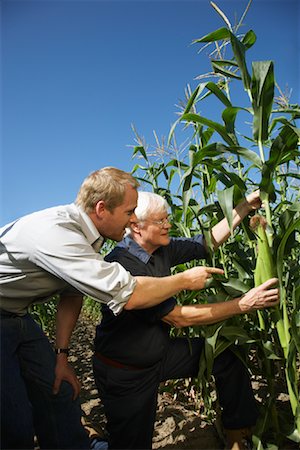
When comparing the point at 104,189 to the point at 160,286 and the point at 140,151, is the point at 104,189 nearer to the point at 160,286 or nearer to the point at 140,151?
the point at 160,286

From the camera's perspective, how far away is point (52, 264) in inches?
59.9

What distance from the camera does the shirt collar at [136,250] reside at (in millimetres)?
2025

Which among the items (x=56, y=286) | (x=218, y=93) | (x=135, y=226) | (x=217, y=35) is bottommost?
(x=56, y=286)

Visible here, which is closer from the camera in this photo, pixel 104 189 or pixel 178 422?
pixel 104 189

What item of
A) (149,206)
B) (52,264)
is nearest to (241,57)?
(149,206)

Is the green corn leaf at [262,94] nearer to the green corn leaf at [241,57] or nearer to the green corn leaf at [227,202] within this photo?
the green corn leaf at [241,57]

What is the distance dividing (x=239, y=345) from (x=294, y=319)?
38 centimetres

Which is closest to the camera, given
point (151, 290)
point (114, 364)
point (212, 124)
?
point (151, 290)

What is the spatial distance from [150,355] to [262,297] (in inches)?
24.1

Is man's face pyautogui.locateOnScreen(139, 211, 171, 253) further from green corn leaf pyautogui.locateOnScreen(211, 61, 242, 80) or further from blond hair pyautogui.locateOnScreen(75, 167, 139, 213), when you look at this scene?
green corn leaf pyautogui.locateOnScreen(211, 61, 242, 80)

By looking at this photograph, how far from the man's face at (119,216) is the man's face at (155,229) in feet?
0.83

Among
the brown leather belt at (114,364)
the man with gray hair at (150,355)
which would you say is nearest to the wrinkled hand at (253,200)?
the man with gray hair at (150,355)

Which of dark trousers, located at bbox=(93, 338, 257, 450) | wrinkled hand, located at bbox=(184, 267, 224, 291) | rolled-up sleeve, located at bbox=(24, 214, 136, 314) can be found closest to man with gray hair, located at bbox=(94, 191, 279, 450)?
dark trousers, located at bbox=(93, 338, 257, 450)

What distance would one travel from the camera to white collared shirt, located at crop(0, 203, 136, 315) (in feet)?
4.95
